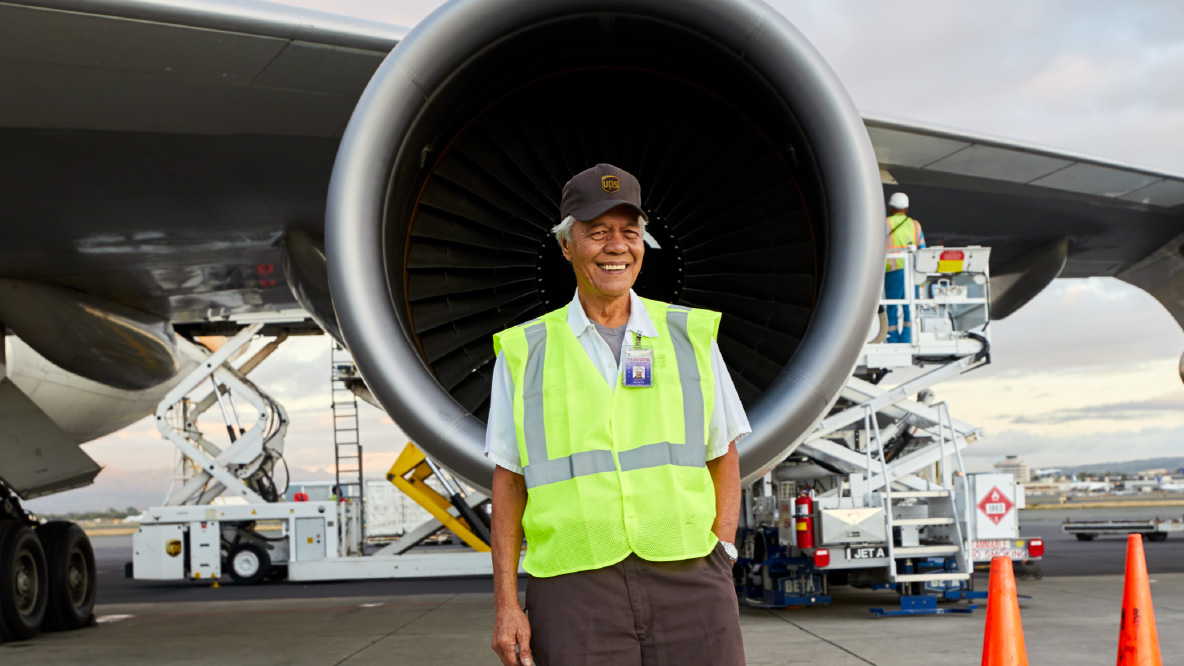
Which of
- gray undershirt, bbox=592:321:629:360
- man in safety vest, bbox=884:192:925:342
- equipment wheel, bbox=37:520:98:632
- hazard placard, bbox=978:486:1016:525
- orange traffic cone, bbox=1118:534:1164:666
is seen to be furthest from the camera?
equipment wheel, bbox=37:520:98:632

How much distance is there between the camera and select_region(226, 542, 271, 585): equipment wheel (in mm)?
12852

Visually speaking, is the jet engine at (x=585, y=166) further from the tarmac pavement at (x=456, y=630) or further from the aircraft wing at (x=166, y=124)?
the tarmac pavement at (x=456, y=630)

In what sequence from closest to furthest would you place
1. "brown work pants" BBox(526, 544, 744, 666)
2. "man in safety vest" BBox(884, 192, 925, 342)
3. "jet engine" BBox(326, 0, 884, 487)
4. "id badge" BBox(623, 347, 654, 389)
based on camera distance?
"brown work pants" BBox(526, 544, 744, 666), "id badge" BBox(623, 347, 654, 389), "jet engine" BBox(326, 0, 884, 487), "man in safety vest" BBox(884, 192, 925, 342)

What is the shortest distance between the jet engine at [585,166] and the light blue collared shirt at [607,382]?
1.09m

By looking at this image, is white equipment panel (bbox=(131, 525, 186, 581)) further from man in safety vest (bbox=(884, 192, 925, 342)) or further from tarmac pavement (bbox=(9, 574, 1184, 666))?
man in safety vest (bbox=(884, 192, 925, 342))

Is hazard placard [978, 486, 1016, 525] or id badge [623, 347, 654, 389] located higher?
id badge [623, 347, 654, 389]

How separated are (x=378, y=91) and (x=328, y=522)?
944 cm

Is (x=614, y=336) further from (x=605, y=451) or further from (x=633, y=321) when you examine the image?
(x=605, y=451)

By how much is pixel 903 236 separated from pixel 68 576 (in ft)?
21.8

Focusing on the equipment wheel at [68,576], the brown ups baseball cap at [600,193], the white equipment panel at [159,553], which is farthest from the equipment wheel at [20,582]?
the brown ups baseball cap at [600,193]

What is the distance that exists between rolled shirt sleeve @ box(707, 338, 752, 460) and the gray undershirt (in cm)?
18

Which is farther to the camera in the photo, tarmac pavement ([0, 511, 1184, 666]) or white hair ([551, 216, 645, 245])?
tarmac pavement ([0, 511, 1184, 666])

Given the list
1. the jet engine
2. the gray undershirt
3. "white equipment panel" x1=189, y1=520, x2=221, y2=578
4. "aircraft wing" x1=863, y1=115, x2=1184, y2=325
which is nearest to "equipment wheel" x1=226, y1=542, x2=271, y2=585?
"white equipment panel" x1=189, y1=520, x2=221, y2=578

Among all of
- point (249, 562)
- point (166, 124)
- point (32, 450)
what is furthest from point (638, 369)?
point (249, 562)
